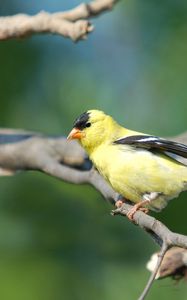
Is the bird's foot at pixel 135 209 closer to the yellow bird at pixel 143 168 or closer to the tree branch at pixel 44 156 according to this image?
the yellow bird at pixel 143 168

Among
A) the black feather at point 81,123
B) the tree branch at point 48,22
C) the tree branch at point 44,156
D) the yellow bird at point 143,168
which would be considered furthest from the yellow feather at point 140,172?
the tree branch at point 48,22

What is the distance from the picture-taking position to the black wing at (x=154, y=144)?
3674 mm

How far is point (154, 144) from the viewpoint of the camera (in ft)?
12.3

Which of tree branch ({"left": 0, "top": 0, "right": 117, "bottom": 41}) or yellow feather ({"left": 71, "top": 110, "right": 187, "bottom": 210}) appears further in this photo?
tree branch ({"left": 0, "top": 0, "right": 117, "bottom": 41})

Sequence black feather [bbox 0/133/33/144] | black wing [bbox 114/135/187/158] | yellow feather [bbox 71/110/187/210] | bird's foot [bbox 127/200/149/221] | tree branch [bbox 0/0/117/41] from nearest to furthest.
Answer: bird's foot [bbox 127/200/149/221]
black wing [bbox 114/135/187/158]
yellow feather [bbox 71/110/187/210]
tree branch [bbox 0/0/117/41]
black feather [bbox 0/133/33/144]

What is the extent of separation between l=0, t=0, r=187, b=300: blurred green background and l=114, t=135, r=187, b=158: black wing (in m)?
0.63

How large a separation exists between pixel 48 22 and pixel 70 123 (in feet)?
5.81

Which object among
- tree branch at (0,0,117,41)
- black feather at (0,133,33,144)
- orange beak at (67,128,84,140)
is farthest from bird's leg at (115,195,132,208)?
black feather at (0,133,33,144)

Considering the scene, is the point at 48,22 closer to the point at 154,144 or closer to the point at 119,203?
the point at 154,144

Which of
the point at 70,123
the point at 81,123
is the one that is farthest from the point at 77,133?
the point at 70,123

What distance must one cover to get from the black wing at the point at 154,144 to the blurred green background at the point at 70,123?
2.07 feet

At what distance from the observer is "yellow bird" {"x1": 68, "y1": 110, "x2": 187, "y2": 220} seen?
12.4 ft

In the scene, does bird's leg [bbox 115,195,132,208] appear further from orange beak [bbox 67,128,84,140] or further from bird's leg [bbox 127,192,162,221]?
orange beak [bbox 67,128,84,140]

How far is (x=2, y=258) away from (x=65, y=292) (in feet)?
1.87
